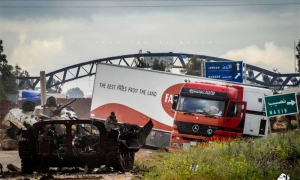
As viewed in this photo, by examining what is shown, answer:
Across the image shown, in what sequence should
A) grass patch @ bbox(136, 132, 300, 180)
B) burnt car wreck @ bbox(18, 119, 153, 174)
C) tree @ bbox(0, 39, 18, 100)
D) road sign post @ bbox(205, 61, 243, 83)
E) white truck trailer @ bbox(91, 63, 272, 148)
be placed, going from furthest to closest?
tree @ bbox(0, 39, 18, 100)
road sign post @ bbox(205, 61, 243, 83)
white truck trailer @ bbox(91, 63, 272, 148)
burnt car wreck @ bbox(18, 119, 153, 174)
grass patch @ bbox(136, 132, 300, 180)

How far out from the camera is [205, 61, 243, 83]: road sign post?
41844mm

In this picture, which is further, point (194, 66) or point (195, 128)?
point (194, 66)

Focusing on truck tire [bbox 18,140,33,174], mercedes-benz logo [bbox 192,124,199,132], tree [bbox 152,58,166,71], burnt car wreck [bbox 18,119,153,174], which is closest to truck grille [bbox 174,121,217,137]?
mercedes-benz logo [bbox 192,124,199,132]

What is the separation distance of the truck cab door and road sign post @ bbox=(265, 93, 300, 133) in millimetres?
1272

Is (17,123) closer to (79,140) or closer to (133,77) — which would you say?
(133,77)

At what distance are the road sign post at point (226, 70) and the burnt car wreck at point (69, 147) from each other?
876 inches

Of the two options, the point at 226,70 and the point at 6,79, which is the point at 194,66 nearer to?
the point at 6,79

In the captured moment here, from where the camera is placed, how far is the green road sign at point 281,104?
90.9 feet

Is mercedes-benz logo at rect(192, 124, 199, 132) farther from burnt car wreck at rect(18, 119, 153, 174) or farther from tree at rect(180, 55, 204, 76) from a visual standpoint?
tree at rect(180, 55, 204, 76)

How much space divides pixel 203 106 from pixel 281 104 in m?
3.16

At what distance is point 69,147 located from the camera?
65.7ft

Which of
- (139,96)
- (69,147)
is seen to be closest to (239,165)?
(69,147)

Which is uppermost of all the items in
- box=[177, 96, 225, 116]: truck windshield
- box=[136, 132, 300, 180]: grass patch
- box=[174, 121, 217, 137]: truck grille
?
box=[177, 96, 225, 116]: truck windshield

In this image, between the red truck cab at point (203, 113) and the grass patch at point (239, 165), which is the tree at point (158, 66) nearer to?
the red truck cab at point (203, 113)
